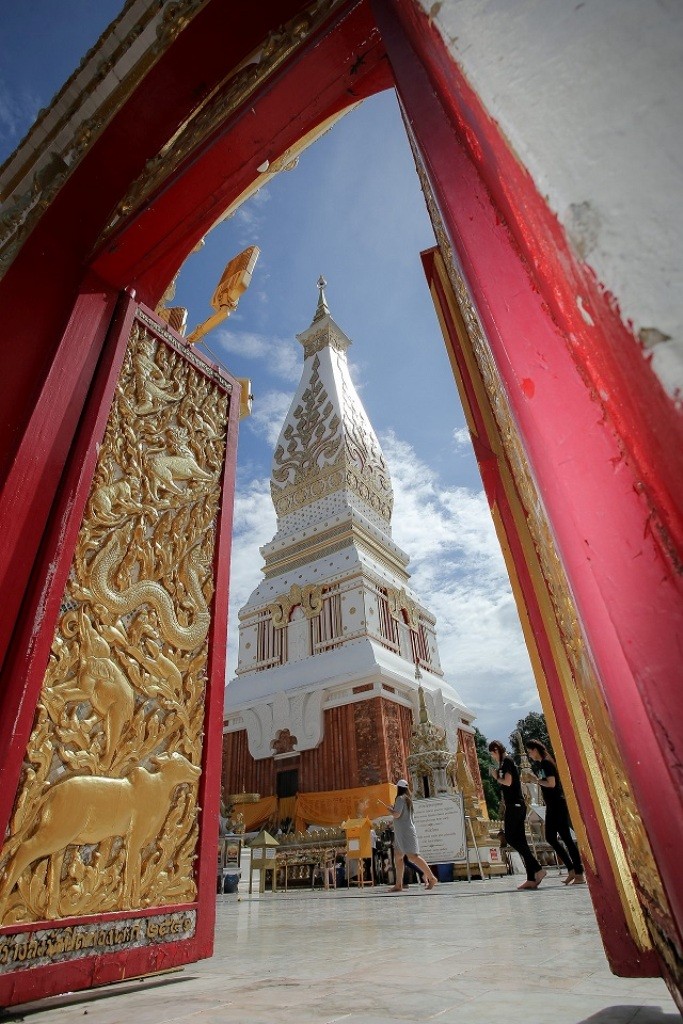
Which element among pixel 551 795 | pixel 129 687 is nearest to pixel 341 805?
pixel 551 795

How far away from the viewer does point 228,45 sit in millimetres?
2025

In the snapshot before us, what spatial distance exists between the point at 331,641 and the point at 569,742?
11606mm

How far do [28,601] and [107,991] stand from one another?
3.58 feet

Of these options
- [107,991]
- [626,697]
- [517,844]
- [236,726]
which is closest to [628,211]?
[626,697]

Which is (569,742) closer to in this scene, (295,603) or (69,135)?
(69,135)

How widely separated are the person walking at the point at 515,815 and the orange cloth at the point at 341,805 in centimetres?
574

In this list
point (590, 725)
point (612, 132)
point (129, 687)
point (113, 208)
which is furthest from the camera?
point (113, 208)

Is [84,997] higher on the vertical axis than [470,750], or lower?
lower

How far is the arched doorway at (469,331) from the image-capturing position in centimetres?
36

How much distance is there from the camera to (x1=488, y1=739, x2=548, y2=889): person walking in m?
4.10

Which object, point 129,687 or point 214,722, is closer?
point 129,687

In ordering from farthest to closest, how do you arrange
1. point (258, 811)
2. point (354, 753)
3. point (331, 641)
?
1. point (331, 641)
2. point (258, 811)
3. point (354, 753)

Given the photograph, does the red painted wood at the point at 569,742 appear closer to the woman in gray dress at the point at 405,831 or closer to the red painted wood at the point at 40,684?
the red painted wood at the point at 40,684

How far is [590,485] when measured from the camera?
37 centimetres
